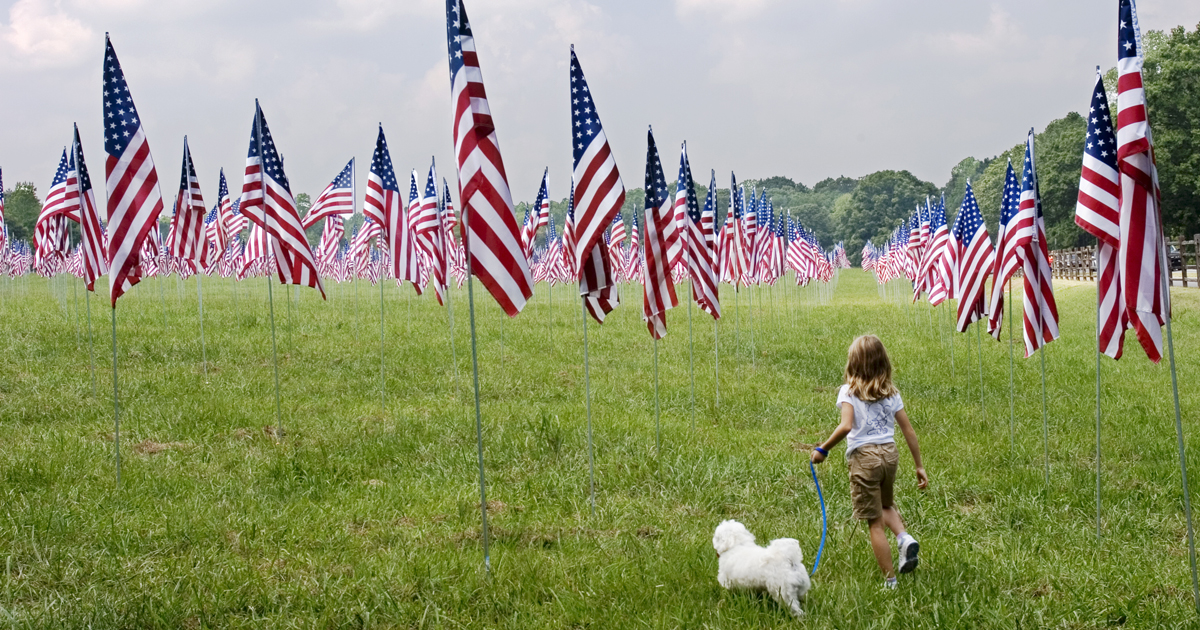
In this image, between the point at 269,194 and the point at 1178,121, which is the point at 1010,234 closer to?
the point at 269,194

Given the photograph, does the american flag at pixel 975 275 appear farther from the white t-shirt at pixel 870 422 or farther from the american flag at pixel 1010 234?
the white t-shirt at pixel 870 422

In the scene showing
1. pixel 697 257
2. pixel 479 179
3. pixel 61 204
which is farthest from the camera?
pixel 61 204

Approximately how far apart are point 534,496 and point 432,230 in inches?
324

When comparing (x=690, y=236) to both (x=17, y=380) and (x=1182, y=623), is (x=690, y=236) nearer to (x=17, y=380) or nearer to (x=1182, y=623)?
(x=1182, y=623)

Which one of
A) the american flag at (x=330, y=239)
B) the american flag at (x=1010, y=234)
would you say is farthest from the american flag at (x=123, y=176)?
the american flag at (x=330, y=239)

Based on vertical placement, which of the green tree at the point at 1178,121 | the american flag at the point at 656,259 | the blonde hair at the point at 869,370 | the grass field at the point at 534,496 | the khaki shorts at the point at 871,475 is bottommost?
Answer: the grass field at the point at 534,496

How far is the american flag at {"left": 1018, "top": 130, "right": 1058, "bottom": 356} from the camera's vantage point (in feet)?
30.9

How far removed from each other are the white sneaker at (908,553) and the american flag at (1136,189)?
220 centimetres

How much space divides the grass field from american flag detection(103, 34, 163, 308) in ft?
7.35

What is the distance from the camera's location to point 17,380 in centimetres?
1398

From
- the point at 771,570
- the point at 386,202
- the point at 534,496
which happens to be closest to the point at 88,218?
the point at 386,202

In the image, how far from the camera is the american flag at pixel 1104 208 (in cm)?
705

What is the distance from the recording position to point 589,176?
8.12 m

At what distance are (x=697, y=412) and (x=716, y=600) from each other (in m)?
7.72
